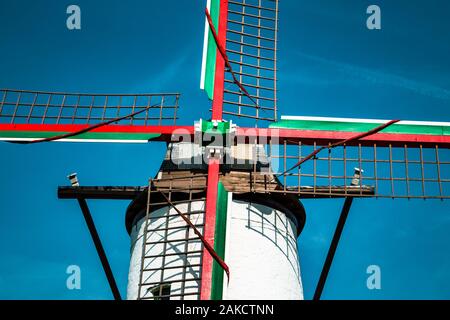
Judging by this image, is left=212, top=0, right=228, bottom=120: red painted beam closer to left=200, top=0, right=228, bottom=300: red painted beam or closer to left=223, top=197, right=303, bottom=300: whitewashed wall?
left=200, top=0, right=228, bottom=300: red painted beam

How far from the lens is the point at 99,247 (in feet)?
47.6

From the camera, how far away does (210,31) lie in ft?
46.1

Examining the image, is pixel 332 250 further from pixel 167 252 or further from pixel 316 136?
pixel 167 252

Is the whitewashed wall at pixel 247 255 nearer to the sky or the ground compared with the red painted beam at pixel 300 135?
nearer to the ground

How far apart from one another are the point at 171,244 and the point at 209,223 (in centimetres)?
98

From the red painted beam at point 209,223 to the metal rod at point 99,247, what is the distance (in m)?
2.69

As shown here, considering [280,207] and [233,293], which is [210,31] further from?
[233,293]

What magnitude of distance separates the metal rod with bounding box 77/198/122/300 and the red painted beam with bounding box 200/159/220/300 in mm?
2694

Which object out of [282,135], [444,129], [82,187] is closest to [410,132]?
[444,129]

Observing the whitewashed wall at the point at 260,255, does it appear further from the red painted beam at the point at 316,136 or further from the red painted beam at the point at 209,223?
the red painted beam at the point at 316,136

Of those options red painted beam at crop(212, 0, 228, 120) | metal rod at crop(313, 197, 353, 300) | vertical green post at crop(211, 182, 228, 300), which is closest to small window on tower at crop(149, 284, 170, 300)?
vertical green post at crop(211, 182, 228, 300)

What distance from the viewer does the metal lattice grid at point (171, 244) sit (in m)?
12.3

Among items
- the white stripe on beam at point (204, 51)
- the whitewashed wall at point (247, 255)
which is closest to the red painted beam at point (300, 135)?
the white stripe on beam at point (204, 51)
